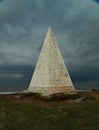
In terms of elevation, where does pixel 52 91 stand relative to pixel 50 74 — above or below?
below

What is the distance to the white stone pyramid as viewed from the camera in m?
28.7

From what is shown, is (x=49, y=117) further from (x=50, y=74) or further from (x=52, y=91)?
(x=50, y=74)

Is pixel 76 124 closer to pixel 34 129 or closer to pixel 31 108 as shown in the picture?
pixel 34 129

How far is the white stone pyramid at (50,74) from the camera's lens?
28703mm

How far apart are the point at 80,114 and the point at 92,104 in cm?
476

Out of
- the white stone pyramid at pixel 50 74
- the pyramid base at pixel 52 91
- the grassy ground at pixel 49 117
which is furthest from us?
the white stone pyramid at pixel 50 74

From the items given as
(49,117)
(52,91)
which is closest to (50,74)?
(52,91)

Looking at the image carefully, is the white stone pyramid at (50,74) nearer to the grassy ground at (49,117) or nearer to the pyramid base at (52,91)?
the pyramid base at (52,91)

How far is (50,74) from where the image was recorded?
→ 2900 cm

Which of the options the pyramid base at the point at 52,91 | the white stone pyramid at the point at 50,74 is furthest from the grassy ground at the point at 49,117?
the white stone pyramid at the point at 50,74

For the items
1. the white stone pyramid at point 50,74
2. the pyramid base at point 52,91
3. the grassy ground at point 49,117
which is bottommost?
the grassy ground at point 49,117

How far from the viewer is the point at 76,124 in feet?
56.9

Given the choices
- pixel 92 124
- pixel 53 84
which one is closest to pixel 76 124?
pixel 92 124

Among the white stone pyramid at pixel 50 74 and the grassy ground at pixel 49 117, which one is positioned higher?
the white stone pyramid at pixel 50 74
